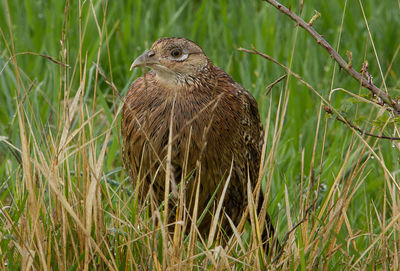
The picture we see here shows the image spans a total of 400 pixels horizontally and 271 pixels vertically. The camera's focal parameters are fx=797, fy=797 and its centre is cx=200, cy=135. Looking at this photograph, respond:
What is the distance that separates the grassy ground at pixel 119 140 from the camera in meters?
2.96

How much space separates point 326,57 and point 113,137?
5.81ft

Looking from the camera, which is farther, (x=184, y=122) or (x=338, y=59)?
(x=184, y=122)

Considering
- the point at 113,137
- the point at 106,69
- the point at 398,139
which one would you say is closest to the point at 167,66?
the point at 113,137

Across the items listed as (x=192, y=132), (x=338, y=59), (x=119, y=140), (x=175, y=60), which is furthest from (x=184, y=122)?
(x=338, y=59)

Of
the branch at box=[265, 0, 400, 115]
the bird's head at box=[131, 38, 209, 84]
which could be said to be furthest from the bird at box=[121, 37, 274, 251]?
the branch at box=[265, 0, 400, 115]

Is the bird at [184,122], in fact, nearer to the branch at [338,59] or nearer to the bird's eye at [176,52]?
the bird's eye at [176,52]

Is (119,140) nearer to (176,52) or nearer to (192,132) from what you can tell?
(192,132)

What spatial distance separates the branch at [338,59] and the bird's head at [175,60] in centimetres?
89

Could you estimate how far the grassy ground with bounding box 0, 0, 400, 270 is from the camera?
9.71ft

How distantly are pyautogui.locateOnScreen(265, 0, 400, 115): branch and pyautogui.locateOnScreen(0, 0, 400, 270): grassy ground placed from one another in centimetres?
7

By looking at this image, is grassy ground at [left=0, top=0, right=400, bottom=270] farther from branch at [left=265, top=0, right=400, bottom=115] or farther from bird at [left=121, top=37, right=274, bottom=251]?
bird at [left=121, top=37, right=274, bottom=251]

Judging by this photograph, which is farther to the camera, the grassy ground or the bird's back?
the bird's back

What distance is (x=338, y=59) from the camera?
294 centimetres

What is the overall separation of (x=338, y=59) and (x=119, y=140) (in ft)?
3.05
